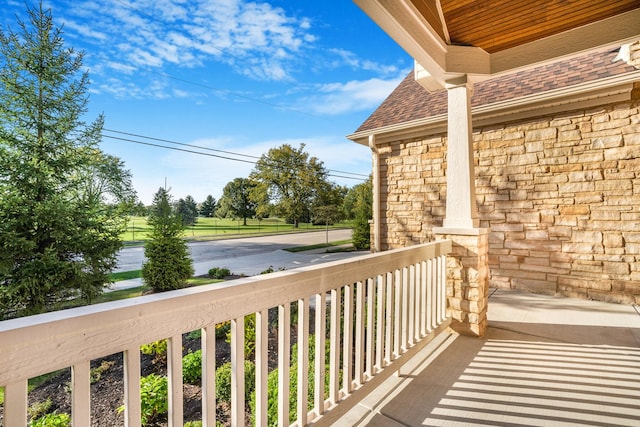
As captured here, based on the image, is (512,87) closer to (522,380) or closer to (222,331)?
(522,380)

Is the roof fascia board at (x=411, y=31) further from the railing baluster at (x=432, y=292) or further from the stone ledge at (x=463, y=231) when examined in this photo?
the railing baluster at (x=432, y=292)

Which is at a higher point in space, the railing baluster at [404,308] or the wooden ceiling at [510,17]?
the wooden ceiling at [510,17]

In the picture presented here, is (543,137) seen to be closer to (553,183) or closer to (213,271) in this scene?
Result: (553,183)

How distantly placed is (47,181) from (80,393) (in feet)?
20.9

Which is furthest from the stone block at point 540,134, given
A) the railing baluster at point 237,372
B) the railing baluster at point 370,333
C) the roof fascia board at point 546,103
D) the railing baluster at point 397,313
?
the railing baluster at point 237,372

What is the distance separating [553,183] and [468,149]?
95.4 inches

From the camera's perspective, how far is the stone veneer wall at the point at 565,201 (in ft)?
13.3

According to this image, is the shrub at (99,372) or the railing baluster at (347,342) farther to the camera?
the shrub at (99,372)

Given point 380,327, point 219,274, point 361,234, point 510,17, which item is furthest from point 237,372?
point 361,234

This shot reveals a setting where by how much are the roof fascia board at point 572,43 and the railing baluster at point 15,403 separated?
3896 millimetres

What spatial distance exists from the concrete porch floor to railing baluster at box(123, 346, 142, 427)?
1.28m

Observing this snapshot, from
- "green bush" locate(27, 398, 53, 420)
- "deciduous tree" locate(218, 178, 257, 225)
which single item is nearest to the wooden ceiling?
"green bush" locate(27, 398, 53, 420)

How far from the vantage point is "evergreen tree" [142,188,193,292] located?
6520 mm

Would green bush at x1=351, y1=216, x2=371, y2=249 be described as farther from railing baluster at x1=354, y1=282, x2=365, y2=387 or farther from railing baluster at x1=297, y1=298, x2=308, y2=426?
railing baluster at x1=297, y1=298, x2=308, y2=426
